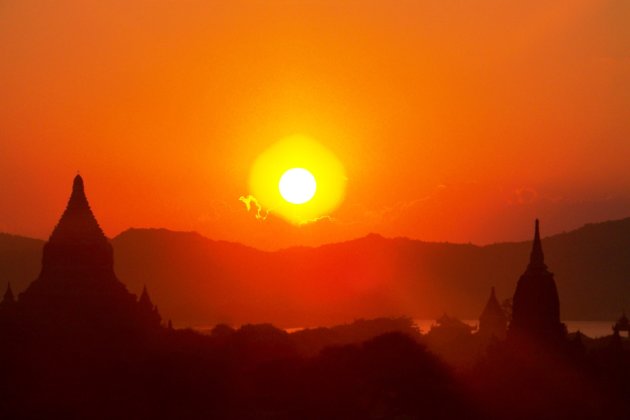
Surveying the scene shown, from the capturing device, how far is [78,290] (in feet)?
270

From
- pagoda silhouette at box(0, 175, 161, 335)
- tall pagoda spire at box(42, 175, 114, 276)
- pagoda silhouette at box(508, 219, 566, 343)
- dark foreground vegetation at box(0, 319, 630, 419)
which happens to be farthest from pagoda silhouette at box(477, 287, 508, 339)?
tall pagoda spire at box(42, 175, 114, 276)

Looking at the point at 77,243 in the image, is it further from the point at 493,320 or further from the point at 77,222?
the point at 493,320

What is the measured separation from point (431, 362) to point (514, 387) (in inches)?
194

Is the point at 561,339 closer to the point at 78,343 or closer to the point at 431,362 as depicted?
the point at 431,362

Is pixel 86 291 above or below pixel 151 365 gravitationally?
above

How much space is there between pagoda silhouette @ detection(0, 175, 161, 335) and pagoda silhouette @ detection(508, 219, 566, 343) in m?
24.2

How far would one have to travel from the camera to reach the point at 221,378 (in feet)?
235

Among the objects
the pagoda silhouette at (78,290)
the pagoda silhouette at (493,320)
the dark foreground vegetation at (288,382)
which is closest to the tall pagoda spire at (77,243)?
the pagoda silhouette at (78,290)

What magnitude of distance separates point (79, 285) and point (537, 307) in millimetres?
29391

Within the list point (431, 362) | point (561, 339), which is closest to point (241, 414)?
point (431, 362)

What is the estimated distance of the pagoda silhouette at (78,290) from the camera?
8006cm

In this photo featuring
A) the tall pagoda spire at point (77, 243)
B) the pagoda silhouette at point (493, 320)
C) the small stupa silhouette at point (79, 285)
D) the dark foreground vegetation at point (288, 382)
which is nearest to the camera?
the dark foreground vegetation at point (288, 382)

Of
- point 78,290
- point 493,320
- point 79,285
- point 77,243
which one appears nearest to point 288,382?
point 78,290

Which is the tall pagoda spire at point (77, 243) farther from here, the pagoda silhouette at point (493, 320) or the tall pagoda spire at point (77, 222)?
the pagoda silhouette at point (493, 320)
